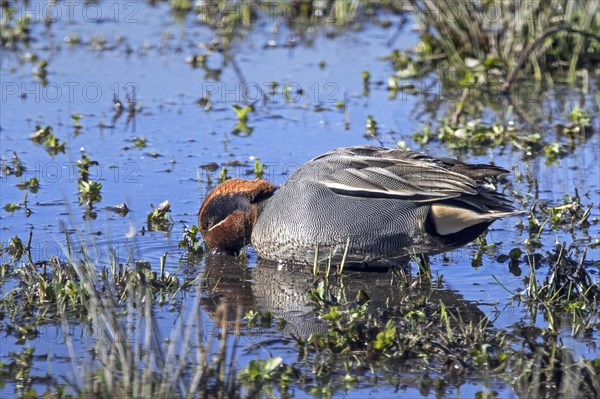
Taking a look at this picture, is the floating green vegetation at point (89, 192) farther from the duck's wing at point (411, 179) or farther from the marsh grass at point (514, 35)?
the marsh grass at point (514, 35)

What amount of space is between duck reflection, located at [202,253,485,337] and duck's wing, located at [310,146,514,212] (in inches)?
19.0

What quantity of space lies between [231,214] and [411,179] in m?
1.14

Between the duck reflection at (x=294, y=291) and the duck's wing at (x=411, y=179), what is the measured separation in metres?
0.48

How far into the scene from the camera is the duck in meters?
5.89

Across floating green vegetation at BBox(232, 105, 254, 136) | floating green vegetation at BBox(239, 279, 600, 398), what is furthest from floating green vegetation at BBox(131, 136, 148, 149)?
floating green vegetation at BBox(239, 279, 600, 398)

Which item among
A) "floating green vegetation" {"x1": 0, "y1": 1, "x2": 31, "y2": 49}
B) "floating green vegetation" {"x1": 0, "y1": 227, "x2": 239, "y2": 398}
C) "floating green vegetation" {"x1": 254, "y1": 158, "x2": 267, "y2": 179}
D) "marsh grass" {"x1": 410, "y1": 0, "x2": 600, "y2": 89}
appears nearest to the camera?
"floating green vegetation" {"x1": 0, "y1": 227, "x2": 239, "y2": 398}

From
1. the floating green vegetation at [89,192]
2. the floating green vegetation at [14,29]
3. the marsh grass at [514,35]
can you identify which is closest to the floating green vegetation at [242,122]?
the floating green vegetation at [89,192]

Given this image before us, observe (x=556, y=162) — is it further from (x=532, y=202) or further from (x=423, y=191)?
(x=423, y=191)

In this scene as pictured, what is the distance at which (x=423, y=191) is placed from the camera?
19.3ft

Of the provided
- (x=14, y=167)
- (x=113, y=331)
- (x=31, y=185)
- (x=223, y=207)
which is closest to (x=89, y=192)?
(x=31, y=185)

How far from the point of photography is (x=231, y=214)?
21.1ft

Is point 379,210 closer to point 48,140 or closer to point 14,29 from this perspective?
point 48,140

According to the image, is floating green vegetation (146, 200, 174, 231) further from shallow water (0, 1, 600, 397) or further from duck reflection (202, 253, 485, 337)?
duck reflection (202, 253, 485, 337)

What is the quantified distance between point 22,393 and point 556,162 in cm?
502
